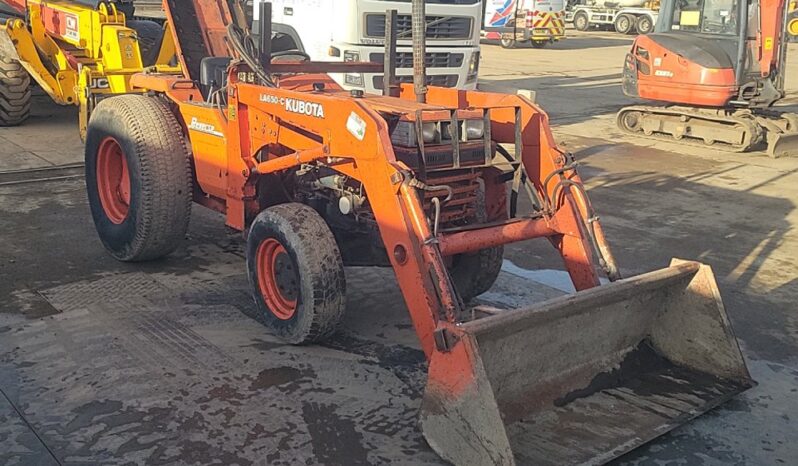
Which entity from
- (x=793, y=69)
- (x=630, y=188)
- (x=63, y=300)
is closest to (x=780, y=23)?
(x=630, y=188)

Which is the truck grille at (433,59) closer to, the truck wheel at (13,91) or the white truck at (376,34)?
the white truck at (376,34)

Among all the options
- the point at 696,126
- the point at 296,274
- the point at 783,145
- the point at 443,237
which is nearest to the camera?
the point at 443,237

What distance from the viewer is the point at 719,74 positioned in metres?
11.5

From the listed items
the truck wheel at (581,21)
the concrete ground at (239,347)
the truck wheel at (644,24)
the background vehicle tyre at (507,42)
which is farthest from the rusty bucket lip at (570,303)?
the truck wheel at (581,21)

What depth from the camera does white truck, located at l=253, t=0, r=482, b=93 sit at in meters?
9.34

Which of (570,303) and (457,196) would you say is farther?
(457,196)

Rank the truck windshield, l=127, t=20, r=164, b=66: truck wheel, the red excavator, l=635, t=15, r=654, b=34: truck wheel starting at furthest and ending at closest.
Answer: l=635, t=15, r=654, b=34: truck wheel, the truck windshield, the red excavator, l=127, t=20, r=164, b=66: truck wheel

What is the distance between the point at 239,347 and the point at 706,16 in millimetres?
9921

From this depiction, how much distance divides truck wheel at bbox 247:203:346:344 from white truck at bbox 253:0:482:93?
4560 millimetres

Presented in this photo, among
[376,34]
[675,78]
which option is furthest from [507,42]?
[376,34]

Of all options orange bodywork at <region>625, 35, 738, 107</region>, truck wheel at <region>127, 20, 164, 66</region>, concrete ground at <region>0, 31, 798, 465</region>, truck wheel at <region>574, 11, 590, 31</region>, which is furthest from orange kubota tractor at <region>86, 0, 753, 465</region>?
truck wheel at <region>574, 11, 590, 31</region>

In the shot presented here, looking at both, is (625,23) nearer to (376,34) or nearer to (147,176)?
(376,34)

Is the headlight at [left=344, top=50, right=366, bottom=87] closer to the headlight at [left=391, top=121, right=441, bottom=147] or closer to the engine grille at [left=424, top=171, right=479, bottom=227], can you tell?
the engine grille at [left=424, top=171, right=479, bottom=227]

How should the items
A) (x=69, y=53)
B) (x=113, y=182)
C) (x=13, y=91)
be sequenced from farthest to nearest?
(x=13, y=91)
(x=69, y=53)
(x=113, y=182)
